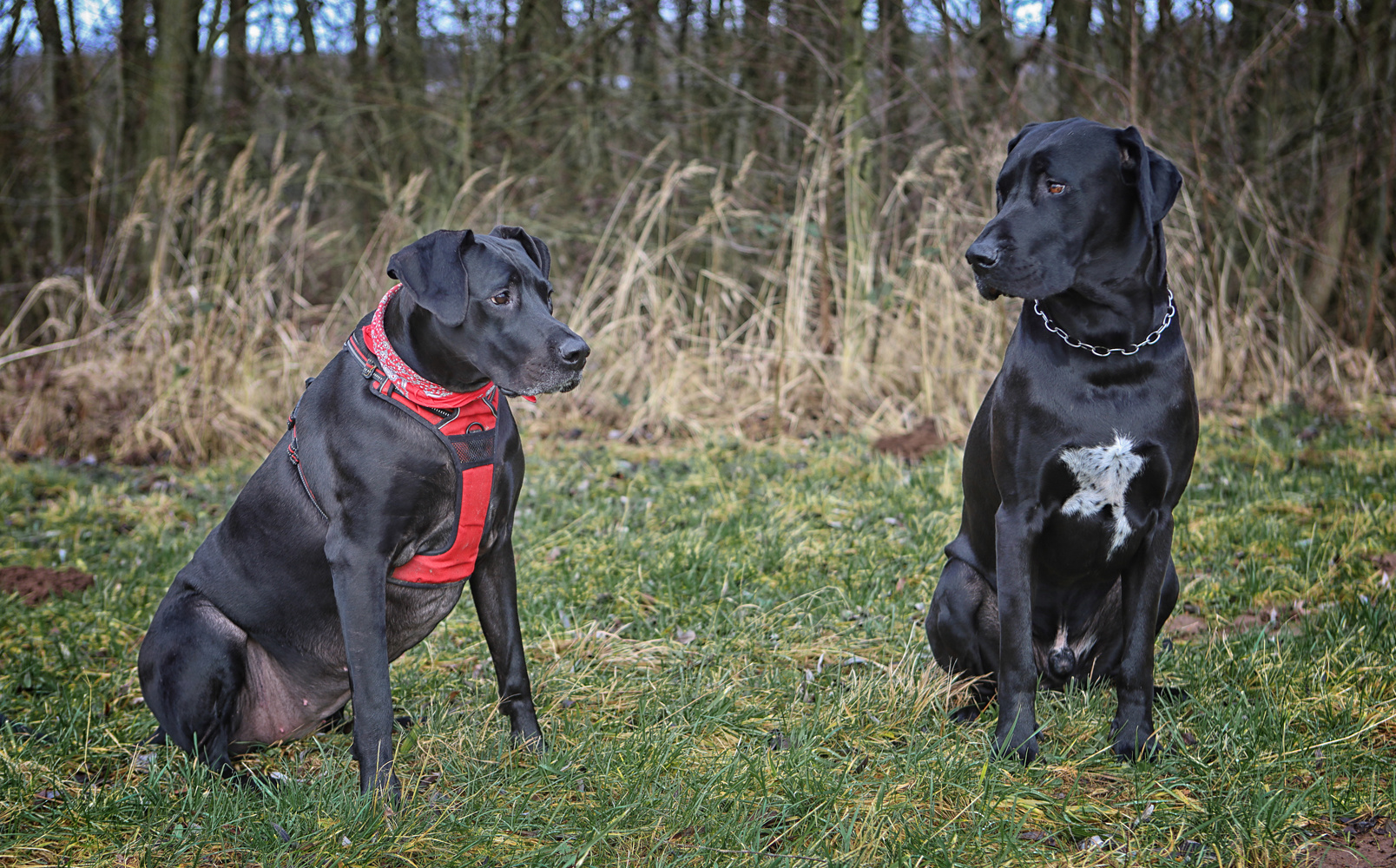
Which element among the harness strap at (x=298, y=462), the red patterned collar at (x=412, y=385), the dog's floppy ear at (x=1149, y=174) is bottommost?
the harness strap at (x=298, y=462)

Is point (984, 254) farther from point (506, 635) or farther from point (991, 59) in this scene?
point (991, 59)

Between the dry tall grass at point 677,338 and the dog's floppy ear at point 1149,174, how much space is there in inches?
157

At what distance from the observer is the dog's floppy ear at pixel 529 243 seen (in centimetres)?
275

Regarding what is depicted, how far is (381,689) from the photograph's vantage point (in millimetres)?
2350

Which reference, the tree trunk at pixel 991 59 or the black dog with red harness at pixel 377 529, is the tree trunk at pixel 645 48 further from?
the black dog with red harness at pixel 377 529

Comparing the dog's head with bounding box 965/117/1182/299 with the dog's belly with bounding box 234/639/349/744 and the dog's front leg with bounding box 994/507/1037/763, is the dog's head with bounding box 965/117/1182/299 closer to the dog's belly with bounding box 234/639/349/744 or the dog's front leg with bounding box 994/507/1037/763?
the dog's front leg with bounding box 994/507/1037/763

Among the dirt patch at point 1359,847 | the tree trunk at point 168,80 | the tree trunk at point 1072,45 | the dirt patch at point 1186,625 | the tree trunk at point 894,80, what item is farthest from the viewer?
the tree trunk at point 168,80

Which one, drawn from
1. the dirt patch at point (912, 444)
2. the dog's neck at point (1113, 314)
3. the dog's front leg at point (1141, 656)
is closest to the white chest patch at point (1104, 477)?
the dog's front leg at point (1141, 656)

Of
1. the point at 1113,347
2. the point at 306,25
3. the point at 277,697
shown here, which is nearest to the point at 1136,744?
the point at 1113,347

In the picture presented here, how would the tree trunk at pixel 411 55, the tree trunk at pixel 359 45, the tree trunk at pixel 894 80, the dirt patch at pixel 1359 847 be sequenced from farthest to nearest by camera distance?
the tree trunk at pixel 359 45, the tree trunk at pixel 411 55, the tree trunk at pixel 894 80, the dirt patch at pixel 1359 847

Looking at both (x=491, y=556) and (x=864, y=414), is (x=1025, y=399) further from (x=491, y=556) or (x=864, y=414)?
(x=864, y=414)

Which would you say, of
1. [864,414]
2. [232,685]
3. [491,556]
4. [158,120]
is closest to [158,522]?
[232,685]

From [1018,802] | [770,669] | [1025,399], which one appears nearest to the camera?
[1018,802]

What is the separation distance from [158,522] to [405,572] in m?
3.19
